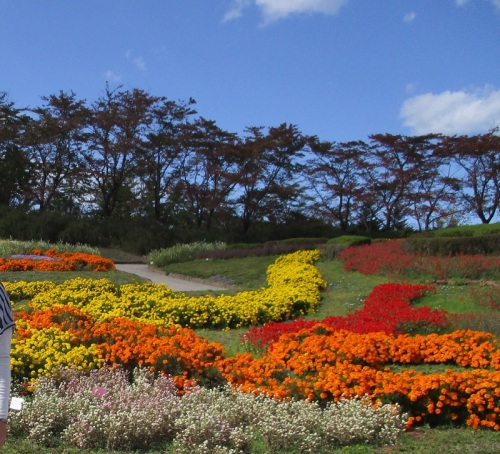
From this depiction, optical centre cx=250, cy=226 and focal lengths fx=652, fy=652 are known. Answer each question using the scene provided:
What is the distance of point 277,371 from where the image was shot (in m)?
4.68

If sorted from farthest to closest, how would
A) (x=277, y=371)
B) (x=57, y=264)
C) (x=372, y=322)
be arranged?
(x=57, y=264), (x=372, y=322), (x=277, y=371)

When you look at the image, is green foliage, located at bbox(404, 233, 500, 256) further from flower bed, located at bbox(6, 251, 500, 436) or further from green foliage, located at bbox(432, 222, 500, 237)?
flower bed, located at bbox(6, 251, 500, 436)

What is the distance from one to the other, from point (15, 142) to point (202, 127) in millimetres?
7799

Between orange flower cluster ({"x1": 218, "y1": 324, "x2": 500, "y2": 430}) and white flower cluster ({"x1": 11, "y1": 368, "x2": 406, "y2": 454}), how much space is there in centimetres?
25

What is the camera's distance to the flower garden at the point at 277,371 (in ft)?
11.7

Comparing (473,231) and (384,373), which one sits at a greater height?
(473,231)

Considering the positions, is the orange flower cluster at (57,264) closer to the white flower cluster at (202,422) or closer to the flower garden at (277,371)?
the flower garden at (277,371)

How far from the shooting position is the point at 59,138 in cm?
2620

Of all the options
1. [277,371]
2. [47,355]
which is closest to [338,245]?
[277,371]

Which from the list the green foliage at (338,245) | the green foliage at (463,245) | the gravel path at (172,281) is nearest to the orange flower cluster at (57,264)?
the gravel path at (172,281)

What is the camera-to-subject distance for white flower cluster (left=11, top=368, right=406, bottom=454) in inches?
134

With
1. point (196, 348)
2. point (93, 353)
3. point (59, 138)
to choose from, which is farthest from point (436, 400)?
point (59, 138)

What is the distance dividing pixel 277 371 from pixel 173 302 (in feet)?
11.2

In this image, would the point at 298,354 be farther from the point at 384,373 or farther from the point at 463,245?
the point at 463,245
